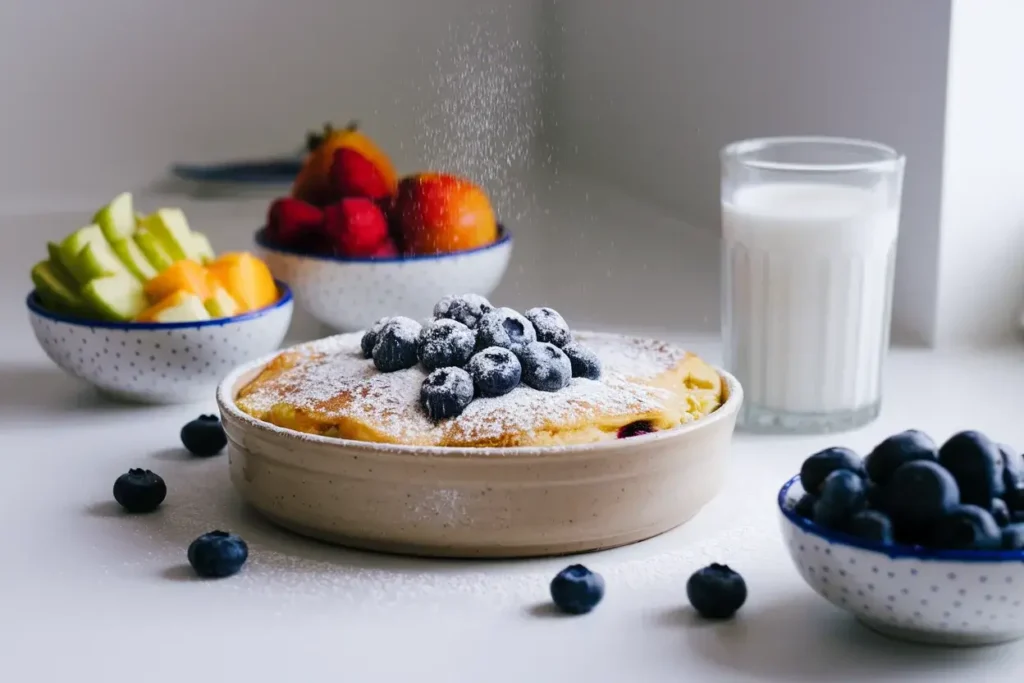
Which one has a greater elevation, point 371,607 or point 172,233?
point 172,233

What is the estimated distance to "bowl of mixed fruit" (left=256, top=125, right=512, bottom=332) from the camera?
4.67ft

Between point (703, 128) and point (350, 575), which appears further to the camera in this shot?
point (703, 128)

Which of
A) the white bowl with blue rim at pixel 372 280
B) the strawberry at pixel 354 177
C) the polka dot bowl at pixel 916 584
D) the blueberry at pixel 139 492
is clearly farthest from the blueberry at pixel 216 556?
the strawberry at pixel 354 177

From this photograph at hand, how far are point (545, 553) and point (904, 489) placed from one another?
0.26 m

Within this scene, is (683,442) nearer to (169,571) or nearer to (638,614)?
(638,614)

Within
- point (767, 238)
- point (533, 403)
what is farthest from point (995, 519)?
point (767, 238)

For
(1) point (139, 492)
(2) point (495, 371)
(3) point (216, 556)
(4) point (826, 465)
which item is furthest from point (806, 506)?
(1) point (139, 492)

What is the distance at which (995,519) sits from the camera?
2.45 ft

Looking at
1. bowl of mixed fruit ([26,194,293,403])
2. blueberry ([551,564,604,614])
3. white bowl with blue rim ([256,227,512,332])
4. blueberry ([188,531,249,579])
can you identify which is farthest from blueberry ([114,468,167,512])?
white bowl with blue rim ([256,227,512,332])

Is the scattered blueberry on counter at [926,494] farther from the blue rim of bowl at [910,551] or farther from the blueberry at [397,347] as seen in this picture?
the blueberry at [397,347]

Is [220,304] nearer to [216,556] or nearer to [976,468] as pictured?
[216,556]

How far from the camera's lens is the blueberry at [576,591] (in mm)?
835

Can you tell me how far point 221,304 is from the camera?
1.27 meters

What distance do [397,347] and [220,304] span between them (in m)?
0.32
